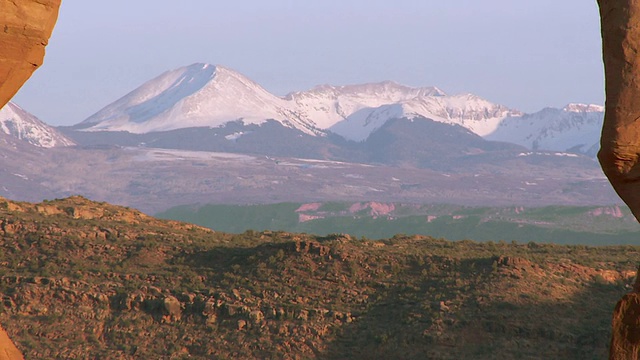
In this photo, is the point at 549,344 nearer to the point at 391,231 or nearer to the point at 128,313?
the point at 128,313

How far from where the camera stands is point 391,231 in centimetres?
12588

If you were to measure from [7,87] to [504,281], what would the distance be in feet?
65.2

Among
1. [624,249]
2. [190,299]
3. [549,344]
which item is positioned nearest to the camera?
[549,344]

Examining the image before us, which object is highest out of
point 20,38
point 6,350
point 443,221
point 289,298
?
point 20,38

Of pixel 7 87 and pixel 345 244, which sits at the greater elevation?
pixel 7 87

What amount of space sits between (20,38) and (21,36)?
0.02m

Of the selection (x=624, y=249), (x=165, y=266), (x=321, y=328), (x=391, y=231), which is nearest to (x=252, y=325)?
(x=321, y=328)

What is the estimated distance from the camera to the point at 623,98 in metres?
8.67

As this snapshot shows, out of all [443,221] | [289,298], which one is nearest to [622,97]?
[289,298]

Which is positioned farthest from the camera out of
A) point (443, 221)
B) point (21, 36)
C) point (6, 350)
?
point (443, 221)

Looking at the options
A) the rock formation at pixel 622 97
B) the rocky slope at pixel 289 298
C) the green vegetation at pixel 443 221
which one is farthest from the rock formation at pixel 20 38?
the green vegetation at pixel 443 221

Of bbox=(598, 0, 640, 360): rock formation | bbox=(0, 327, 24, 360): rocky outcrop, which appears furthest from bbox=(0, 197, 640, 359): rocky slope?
bbox=(598, 0, 640, 360): rock formation

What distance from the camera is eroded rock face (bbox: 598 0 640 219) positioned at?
28.4 feet

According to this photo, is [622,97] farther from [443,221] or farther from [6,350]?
A: [443,221]
